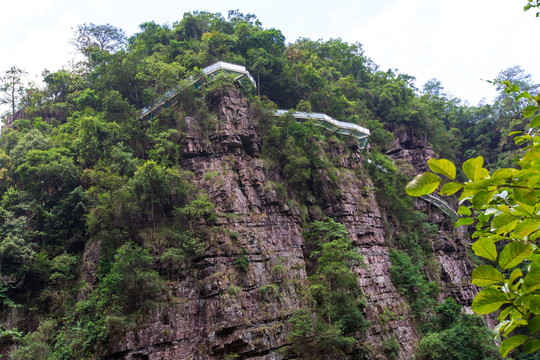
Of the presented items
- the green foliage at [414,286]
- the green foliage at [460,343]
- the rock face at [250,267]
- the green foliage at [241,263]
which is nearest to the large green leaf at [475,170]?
the rock face at [250,267]

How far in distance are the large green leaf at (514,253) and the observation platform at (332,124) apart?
821 inches

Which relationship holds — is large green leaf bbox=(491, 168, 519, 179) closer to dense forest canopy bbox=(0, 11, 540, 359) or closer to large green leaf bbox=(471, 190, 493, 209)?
large green leaf bbox=(471, 190, 493, 209)

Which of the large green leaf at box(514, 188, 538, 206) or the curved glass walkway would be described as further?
the curved glass walkway

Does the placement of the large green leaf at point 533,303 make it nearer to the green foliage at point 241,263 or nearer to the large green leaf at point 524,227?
the large green leaf at point 524,227

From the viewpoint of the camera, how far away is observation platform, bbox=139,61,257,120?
20.0m

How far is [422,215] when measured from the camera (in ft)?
82.6

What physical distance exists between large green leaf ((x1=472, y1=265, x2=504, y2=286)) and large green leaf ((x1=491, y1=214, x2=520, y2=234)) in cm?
18

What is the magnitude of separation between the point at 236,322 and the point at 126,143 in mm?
11950

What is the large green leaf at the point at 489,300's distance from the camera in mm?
1206

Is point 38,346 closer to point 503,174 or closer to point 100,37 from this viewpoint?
point 503,174

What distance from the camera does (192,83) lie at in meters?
20.1

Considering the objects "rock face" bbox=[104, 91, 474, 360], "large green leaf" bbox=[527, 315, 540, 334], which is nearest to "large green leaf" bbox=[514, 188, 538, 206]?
"large green leaf" bbox=[527, 315, 540, 334]

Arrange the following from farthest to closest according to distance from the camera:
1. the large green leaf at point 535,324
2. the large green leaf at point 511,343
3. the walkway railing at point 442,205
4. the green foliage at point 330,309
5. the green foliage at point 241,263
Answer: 1. the walkway railing at point 442,205
2. the green foliage at point 241,263
3. the green foliage at point 330,309
4. the large green leaf at point 511,343
5. the large green leaf at point 535,324

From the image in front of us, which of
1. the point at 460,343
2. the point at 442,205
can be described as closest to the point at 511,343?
the point at 460,343
